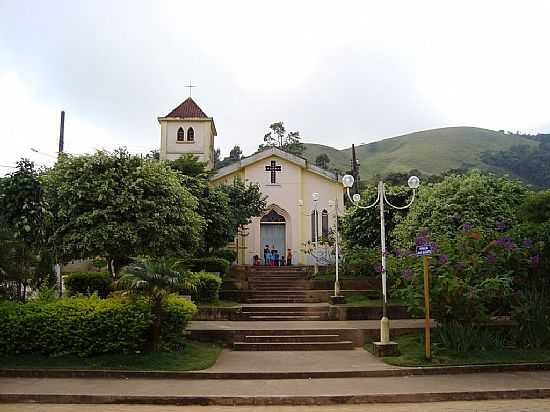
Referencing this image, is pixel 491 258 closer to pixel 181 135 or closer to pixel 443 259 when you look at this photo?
pixel 443 259

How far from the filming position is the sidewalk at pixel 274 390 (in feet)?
28.4

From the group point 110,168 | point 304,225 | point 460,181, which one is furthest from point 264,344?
point 304,225

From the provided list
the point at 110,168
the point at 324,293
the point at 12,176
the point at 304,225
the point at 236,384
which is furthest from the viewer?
the point at 304,225

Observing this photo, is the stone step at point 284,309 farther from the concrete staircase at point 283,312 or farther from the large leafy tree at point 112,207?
the large leafy tree at point 112,207

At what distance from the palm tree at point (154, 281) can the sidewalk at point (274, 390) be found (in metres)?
1.64

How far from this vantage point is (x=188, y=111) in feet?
116

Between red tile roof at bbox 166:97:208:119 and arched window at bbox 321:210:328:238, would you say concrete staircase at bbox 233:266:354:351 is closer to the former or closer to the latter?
arched window at bbox 321:210:328:238

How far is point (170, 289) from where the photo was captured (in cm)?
1082

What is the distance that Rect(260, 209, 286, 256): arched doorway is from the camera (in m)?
29.4

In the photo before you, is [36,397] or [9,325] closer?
[36,397]

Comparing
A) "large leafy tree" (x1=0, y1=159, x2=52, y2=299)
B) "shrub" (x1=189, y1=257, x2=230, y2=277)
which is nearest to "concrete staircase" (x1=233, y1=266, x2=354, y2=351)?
"shrub" (x1=189, y1=257, x2=230, y2=277)

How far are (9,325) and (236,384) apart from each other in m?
4.86

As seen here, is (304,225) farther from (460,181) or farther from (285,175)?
(460,181)

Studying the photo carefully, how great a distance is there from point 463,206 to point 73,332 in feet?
36.3
